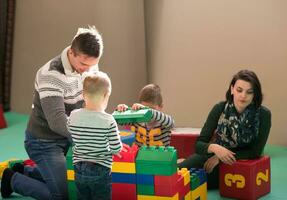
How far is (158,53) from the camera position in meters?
4.55

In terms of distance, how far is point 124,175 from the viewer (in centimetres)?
240

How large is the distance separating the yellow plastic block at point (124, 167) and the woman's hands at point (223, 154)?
0.60m

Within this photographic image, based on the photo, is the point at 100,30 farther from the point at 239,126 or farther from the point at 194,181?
the point at 194,181

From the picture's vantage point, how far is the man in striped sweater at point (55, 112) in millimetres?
2512

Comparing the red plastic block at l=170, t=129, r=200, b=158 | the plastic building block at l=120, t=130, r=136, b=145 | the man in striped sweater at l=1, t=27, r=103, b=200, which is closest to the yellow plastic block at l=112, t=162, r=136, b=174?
the man in striped sweater at l=1, t=27, r=103, b=200

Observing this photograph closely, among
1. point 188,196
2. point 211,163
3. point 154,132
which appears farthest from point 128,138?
point 188,196

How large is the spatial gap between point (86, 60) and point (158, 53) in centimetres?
211

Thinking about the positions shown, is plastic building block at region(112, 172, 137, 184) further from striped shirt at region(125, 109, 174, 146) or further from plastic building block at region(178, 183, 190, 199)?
A: striped shirt at region(125, 109, 174, 146)

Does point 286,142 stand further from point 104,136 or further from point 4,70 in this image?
point 4,70

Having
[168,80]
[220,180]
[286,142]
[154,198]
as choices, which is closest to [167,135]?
[220,180]

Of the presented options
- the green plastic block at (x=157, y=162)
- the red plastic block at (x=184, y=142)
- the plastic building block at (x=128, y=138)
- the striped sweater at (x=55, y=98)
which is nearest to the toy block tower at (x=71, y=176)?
the striped sweater at (x=55, y=98)

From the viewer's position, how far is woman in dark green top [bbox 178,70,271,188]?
2.80 m

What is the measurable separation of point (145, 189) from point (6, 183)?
0.93 meters

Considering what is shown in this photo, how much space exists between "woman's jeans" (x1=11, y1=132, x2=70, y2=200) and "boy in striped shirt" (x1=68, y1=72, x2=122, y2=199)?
0.37 m
